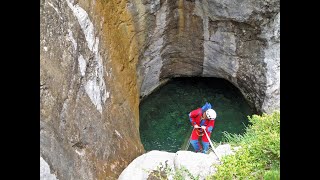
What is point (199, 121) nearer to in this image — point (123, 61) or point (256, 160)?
point (123, 61)

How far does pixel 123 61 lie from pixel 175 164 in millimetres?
2302

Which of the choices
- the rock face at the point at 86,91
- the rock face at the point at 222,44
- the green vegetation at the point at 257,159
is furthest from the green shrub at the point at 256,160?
the rock face at the point at 222,44

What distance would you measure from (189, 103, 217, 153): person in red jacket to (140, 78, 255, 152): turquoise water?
1.00 m

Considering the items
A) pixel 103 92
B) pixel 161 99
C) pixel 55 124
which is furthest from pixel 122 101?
pixel 161 99

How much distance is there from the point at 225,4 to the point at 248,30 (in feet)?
2.37

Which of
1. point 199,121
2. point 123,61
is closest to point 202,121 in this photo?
point 199,121

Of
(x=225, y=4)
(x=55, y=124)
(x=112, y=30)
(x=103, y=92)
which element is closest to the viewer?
(x=55, y=124)

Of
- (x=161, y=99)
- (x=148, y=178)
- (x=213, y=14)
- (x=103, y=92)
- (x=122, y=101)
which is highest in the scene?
(x=213, y=14)

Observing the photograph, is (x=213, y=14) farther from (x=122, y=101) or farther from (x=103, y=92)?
(x=103, y=92)

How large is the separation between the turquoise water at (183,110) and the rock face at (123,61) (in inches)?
10.4

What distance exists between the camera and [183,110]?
28.9 ft

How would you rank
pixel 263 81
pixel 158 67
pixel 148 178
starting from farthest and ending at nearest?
1. pixel 158 67
2. pixel 263 81
3. pixel 148 178

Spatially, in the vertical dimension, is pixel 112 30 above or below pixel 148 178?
above

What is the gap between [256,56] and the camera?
26.7 feet
